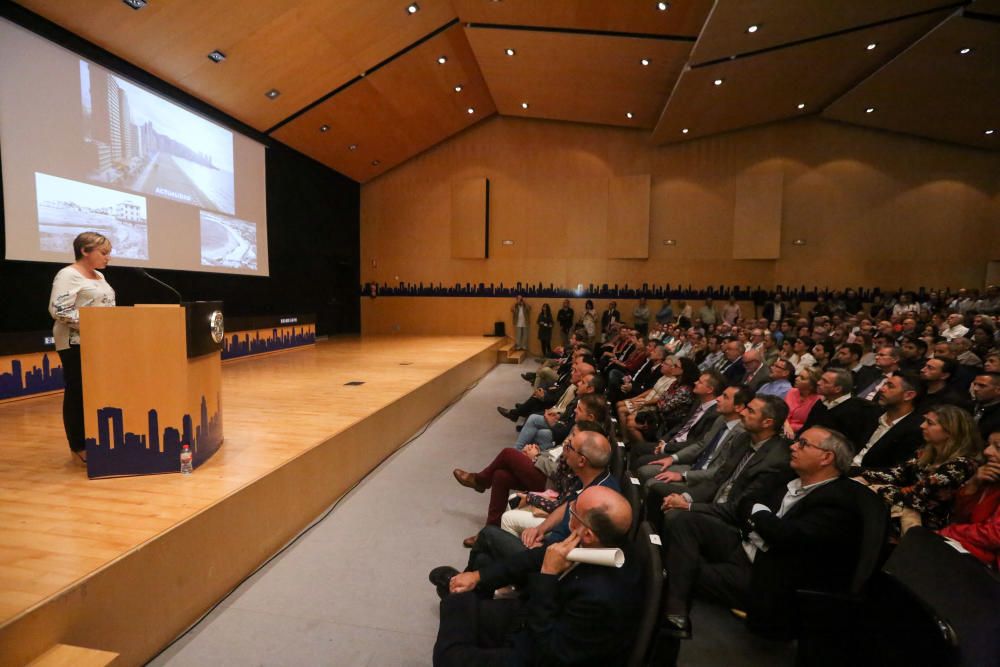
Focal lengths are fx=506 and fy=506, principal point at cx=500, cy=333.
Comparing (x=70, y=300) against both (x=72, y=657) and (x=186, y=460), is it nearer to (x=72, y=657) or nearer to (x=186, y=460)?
(x=186, y=460)

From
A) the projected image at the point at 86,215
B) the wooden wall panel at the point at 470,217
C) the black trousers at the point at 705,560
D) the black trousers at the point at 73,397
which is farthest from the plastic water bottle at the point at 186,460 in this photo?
the wooden wall panel at the point at 470,217

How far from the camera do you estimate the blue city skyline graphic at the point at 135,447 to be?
2.51 meters

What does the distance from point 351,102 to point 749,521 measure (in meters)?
9.57

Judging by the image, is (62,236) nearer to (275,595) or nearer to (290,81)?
(290,81)

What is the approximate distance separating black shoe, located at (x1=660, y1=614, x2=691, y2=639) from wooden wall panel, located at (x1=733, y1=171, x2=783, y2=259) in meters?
11.5

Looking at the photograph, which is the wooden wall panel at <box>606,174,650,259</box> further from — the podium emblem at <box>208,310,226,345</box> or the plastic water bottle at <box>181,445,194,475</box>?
the plastic water bottle at <box>181,445,194,475</box>

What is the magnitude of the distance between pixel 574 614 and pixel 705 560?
3.65 feet

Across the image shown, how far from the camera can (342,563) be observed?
8.40 ft

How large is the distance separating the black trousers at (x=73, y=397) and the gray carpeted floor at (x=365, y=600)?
1.40m

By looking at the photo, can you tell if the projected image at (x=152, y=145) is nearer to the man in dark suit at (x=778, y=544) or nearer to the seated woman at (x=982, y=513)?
the man in dark suit at (x=778, y=544)

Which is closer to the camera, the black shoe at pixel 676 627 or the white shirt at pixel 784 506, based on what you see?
the black shoe at pixel 676 627

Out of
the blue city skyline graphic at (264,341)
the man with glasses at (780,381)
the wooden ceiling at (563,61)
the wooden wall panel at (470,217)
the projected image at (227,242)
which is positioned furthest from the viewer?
the wooden wall panel at (470,217)

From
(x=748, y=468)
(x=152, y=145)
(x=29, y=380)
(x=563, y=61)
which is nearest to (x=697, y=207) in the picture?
(x=563, y=61)

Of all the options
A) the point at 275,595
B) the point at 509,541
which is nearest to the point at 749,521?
the point at 509,541
